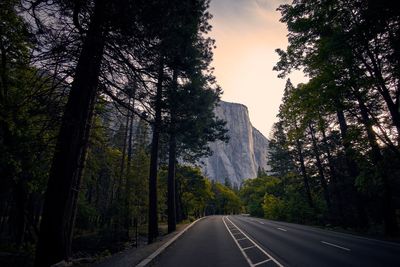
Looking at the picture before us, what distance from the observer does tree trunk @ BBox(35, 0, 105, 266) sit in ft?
18.1

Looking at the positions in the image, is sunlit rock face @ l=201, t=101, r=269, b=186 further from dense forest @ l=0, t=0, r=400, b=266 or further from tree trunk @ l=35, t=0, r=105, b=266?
tree trunk @ l=35, t=0, r=105, b=266

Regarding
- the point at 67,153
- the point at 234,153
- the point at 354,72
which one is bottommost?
the point at 67,153

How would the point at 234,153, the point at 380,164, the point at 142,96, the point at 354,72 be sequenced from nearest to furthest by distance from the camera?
the point at 142,96 → the point at 354,72 → the point at 380,164 → the point at 234,153

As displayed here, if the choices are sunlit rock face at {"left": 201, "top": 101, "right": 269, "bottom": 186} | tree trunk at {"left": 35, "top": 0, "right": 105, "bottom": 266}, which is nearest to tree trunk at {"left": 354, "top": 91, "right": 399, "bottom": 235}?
tree trunk at {"left": 35, "top": 0, "right": 105, "bottom": 266}

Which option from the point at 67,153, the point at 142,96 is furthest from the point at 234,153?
the point at 67,153

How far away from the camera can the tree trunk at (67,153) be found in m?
5.51

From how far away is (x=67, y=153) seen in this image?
19.3 ft

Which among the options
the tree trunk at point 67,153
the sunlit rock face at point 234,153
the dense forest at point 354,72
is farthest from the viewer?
the sunlit rock face at point 234,153

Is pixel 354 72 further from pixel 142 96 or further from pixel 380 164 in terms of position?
pixel 142 96

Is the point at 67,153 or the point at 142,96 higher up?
the point at 142,96

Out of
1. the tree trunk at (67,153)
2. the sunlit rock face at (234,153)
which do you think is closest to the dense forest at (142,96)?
the tree trunk at (67,153)

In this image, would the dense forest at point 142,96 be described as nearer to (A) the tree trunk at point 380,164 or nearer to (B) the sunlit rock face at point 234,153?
(A) the tree trunk at point 380,164

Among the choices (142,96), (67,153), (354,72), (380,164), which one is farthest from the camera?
(380,164)

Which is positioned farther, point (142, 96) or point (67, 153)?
point (142, 96)
